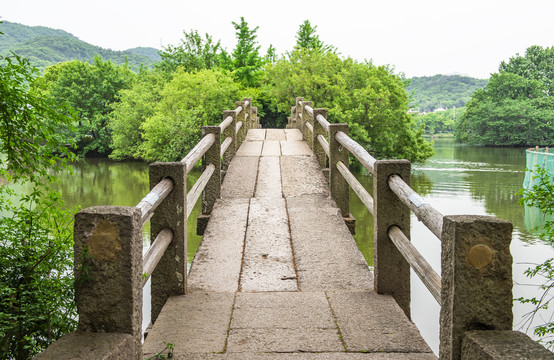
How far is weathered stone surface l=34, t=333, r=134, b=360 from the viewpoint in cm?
200

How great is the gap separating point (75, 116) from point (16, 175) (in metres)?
0.77

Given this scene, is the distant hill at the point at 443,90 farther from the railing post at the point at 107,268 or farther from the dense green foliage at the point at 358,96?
the railing post at the point at 107,268

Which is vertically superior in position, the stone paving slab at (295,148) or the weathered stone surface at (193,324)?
the stone paving slab at (295,148)

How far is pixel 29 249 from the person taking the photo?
13.4 ft

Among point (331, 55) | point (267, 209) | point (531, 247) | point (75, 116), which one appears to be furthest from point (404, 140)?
point (75, 116)

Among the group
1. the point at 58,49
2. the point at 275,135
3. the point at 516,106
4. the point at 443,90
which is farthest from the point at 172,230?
the point at 443,90

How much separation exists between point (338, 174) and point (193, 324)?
3.31 m

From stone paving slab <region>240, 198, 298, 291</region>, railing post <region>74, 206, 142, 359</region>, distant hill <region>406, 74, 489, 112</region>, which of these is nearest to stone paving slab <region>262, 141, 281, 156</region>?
stone paving slab <region>240, 198, 298, 291</region>

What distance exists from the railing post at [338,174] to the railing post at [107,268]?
3824 mm

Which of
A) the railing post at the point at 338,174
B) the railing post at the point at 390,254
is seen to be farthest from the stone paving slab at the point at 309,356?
the railing post at the point at 338,174

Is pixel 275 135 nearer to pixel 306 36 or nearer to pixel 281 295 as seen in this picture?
pixel 281 295

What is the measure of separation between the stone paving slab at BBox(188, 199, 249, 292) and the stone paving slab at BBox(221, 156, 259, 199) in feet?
1.56

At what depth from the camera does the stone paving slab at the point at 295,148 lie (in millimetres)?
8539

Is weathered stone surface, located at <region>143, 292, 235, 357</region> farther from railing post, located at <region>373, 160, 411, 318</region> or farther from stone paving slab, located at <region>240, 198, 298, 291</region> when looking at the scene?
railing post, located at <region>373, 160, 411, 318</region>
